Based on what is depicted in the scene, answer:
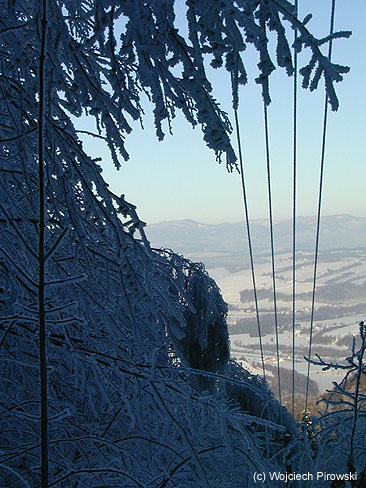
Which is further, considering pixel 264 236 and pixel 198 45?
pixel 264 236

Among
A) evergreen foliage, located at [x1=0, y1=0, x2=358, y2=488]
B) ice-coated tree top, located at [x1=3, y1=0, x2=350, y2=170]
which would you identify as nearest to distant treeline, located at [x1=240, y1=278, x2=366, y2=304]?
evergreen foliage, located at [x1=0, y1=0, x2=358, y2=488]

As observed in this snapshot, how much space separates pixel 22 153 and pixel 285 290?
7529 centimetres

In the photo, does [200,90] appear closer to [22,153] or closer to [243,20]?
[243,20]

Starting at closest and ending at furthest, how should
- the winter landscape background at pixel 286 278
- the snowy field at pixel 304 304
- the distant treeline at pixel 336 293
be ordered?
1. the snowy field at pixel 304 304
2. the winter landscape background at pixel 286 278
3. the distant treeline at pixel 336 293

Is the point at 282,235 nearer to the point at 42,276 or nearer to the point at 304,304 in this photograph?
the point at 304,304

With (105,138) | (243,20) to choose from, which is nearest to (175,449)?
(105,138)

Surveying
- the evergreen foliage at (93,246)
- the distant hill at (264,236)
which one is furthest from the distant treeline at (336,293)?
the evergreen foliage at (93,246)

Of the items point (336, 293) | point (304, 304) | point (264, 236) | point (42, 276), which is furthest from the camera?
point (304, 304)

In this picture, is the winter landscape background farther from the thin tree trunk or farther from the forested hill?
the thin tree trunk

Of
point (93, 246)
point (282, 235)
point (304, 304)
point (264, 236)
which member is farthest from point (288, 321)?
point (93, 246)

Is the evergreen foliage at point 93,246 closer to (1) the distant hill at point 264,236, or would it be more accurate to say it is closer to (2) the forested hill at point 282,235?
(1) the distant hill at point 264,236

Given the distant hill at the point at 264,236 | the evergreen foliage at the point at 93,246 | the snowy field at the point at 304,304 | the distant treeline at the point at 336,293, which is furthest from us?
the distant hill at the point at 264,236

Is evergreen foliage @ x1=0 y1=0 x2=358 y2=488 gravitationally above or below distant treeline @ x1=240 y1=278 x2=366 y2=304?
above

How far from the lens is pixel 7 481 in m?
1.73
